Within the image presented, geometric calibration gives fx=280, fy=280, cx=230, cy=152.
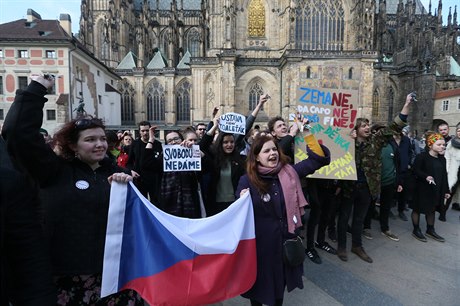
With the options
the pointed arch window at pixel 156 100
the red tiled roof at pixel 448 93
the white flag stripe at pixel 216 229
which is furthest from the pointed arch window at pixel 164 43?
the white flag stripe at pixel 216 229

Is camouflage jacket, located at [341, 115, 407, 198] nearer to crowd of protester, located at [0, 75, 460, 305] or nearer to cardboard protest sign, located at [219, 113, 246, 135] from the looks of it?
crowd of protester, located at [0, 75, 460, 305]

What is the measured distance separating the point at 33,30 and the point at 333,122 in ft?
96.2

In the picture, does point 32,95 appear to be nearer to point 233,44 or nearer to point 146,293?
point 146,293

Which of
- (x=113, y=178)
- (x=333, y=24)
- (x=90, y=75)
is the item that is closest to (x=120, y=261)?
(x=113, y=178)

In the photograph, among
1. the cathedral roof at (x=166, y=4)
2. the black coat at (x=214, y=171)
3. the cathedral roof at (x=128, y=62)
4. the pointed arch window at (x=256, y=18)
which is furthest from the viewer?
the cathedral roof at (x=166, y=4)

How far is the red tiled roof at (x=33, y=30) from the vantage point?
925 inches

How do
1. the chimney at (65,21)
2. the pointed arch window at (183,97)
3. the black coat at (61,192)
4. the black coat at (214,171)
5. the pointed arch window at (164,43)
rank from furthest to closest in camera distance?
1. the pointed arch window at (164,43)
2. the pointed arch window at (183,97)
3. the chimney at (65,21)
4. the black coat at (214,171)
5. the black coat at (61,192)

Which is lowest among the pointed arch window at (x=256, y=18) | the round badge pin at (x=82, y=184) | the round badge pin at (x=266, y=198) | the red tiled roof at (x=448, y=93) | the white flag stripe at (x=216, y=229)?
the white flag stripe at (x=216, y=229)

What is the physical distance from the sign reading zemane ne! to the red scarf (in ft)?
3.67

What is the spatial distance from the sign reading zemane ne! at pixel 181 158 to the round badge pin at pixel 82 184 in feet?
4.76

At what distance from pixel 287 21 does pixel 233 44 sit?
6.11 meters

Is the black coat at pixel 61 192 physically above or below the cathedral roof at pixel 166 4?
below

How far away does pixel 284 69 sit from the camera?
29891 mm

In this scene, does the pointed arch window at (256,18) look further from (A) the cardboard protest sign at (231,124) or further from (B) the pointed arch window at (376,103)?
(A) the cardboard protest sign at (231,124)
